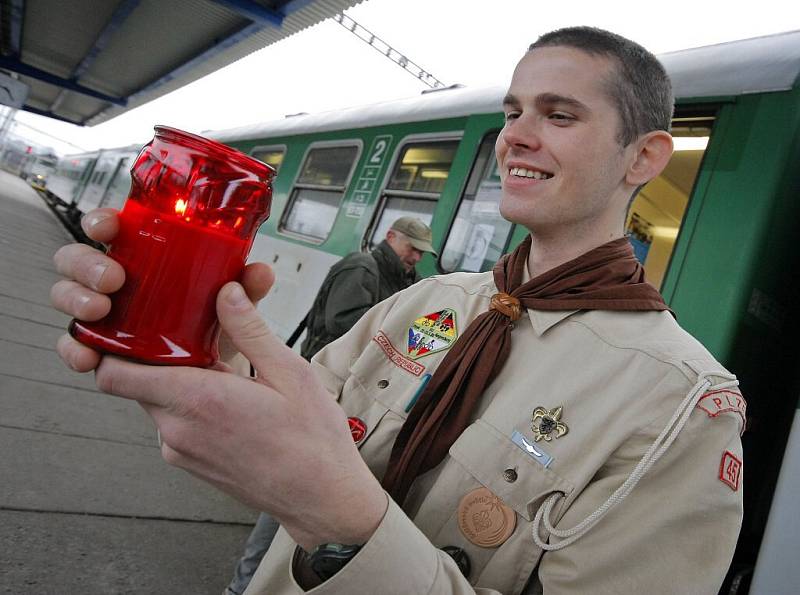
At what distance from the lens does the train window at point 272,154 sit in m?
6.85

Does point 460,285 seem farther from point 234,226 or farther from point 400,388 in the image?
point 234,226

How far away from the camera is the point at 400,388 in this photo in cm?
132

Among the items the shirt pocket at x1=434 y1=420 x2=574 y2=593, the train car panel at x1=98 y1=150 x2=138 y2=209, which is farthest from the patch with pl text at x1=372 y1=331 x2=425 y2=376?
the train car panel at x1=98 y1=150 x2=138 y2=209

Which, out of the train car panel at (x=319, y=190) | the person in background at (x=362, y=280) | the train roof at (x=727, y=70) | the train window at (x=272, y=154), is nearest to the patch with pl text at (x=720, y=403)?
the train roof at (x=727, y=70)

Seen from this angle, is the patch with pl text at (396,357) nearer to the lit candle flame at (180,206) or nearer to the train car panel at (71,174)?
the lit candle flame at (180,206)

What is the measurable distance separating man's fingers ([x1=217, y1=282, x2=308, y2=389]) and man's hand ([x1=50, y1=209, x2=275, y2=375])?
0.07 meters

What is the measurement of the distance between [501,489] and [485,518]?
0.19ft

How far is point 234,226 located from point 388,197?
4.07m

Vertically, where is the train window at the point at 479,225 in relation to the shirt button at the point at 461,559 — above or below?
above

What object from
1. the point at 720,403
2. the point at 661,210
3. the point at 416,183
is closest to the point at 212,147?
the point at 720,403

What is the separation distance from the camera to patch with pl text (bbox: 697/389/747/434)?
0.96 meters

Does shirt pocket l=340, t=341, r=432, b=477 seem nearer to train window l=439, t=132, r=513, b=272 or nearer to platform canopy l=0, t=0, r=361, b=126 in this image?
train window l=439, t=132, r=513, b=272

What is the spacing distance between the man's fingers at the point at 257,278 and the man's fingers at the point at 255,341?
0.20 feet

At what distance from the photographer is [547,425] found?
1070 millimetres
